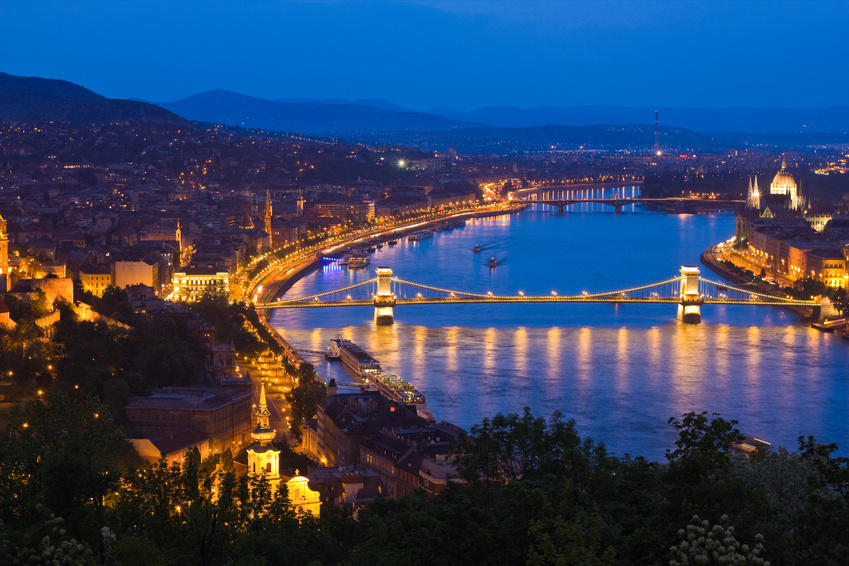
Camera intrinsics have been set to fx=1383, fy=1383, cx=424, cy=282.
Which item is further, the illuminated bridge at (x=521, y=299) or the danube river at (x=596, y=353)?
the illuminated bridge at (x=521, y=299)

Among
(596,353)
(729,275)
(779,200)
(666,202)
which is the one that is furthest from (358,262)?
(666,202)

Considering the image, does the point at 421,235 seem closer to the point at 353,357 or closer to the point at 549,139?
the point at 353,357

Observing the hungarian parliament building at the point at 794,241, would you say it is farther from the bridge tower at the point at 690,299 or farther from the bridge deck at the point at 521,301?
the bridge tower at the point at 690,299

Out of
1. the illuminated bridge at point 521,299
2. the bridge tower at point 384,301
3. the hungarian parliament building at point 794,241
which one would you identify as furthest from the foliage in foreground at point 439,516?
the hungarian parliament building at point 794,241

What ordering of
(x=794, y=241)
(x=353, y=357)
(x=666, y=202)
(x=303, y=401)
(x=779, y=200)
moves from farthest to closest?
(x=666, y=202), (x=779, y=200), (x=794, y=241), (x=353, y=357), (x=303, y=401)

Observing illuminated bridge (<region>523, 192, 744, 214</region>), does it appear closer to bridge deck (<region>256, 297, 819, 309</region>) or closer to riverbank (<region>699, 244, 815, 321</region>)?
riverbank (<region>699, 244, 815, 321</region>)

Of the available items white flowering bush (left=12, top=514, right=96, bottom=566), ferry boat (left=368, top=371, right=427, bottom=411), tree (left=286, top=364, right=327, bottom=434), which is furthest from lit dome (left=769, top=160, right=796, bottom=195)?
white flowering bush (left=12, top=514, right=96, bottom=566)

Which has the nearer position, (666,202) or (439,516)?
(439,516)
